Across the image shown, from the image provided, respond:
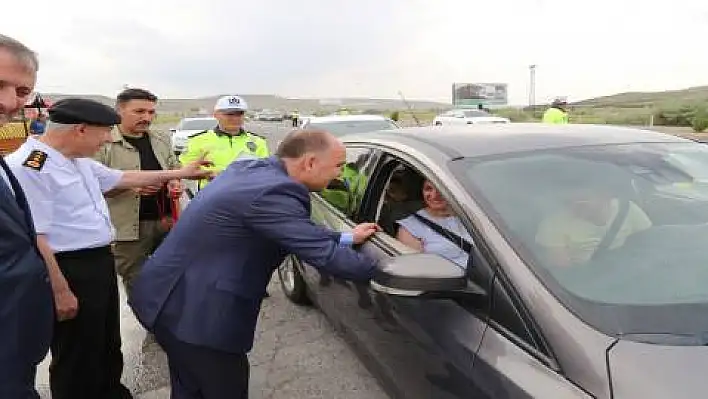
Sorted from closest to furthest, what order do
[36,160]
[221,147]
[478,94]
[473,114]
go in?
[36,160]
[221,147]
[473,114]
[478,94]

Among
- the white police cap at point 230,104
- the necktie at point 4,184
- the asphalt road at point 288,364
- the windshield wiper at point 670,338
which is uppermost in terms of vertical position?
the white police cap at point 230,104

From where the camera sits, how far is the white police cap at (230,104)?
16.2 feet

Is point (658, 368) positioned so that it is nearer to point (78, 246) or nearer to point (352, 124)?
point (78, 246)

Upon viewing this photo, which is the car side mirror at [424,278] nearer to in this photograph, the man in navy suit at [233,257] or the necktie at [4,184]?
the man in navy suit at [233,257]

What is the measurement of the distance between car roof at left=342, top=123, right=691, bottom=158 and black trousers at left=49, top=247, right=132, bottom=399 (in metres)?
1.53

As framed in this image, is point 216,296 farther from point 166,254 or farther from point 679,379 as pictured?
point 679,379

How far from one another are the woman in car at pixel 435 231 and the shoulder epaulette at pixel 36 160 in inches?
63.2

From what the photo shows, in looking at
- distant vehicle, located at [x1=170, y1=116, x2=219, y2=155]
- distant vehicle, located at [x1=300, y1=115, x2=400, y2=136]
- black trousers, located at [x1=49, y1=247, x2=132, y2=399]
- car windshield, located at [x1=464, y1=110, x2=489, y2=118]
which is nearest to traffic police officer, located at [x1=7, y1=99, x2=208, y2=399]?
black trousers, located at [x1=49, y1=247, x2=132, y2=399]

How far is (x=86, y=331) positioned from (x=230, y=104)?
2624mm

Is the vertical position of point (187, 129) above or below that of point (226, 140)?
below

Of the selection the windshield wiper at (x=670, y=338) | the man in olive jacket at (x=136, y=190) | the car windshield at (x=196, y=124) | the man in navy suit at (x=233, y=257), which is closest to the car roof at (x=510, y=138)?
the man in navy suit at (x=233, y=257)

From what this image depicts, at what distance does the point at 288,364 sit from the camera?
3.58 meters

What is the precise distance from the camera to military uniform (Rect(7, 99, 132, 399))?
254cm

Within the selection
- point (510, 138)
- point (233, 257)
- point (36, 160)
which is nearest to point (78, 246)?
point (36, 160)
